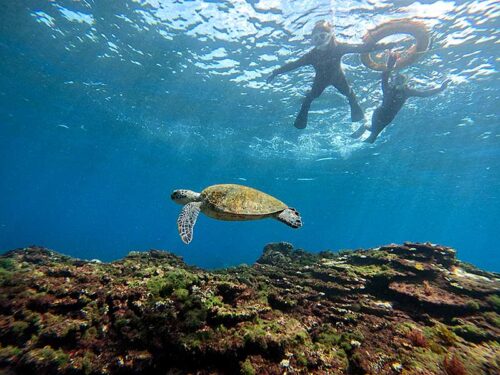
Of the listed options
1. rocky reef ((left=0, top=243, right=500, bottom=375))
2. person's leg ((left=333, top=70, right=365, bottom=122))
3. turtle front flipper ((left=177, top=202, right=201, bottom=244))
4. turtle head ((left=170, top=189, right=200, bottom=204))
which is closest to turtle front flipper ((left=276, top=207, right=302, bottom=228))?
rocky reef ((left=0, top=243, right=500, bottom=375))

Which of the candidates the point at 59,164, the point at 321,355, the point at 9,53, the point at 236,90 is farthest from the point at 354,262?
the point at 59,164

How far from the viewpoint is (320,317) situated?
173 inches

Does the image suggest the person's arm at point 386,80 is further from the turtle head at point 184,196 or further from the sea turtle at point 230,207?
the turtle head at point 184,196

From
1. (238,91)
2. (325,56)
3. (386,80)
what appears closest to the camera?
(325,56)

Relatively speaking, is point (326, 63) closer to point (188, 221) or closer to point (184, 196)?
point (184, 196)

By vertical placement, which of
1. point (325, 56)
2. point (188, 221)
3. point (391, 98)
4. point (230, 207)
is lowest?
point (188, 221)

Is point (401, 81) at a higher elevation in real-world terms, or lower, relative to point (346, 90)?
higher

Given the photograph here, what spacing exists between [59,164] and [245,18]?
5431cm

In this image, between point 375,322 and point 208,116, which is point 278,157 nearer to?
point 208,116

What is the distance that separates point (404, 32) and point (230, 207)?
11811 mm

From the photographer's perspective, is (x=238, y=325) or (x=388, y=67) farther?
(x=388, y=67)

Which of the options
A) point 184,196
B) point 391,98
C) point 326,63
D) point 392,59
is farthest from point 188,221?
point 392,59

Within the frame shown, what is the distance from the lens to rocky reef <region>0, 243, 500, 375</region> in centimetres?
289

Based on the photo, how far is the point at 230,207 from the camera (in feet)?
15.1
